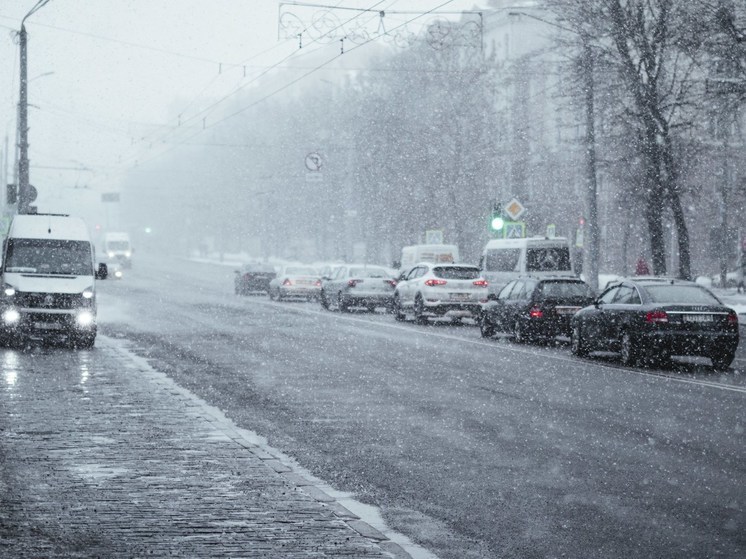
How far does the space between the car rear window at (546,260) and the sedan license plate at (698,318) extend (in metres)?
15.5

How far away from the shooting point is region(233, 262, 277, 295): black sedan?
5178 centimetres

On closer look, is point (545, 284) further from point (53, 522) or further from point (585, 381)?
point (53, 522)

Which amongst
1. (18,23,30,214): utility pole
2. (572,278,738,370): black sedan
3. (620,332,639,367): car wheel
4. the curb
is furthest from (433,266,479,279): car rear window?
the curb

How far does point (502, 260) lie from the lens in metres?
35.7

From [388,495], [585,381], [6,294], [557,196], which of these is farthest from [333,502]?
[557,196]

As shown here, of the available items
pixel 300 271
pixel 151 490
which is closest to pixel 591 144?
pixel 300 271

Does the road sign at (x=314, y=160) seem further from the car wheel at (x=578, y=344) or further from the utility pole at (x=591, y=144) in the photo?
the car wheel at (x=578, y=344)

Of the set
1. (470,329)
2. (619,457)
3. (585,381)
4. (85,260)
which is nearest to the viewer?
(619,457)

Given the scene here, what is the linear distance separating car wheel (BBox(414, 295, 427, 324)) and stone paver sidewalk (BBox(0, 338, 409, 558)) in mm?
18332

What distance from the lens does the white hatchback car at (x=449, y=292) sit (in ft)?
104

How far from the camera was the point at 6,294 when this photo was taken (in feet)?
71.6

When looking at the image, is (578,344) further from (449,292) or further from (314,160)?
(314,160)

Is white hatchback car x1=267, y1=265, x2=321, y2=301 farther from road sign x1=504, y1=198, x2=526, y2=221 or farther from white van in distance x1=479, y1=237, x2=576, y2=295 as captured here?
white van in distance x1=479, y1=237, x2=576, y2=295

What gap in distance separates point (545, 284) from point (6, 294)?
10632mm
